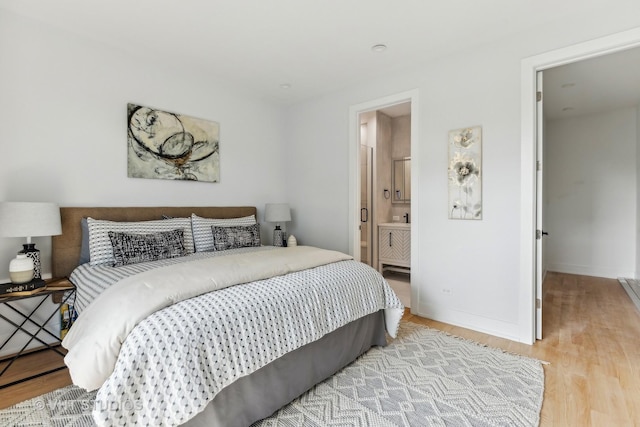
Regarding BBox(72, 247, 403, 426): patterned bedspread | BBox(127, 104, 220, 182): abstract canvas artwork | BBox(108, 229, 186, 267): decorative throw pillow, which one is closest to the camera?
BBox(72, 247, 403, 426): patterned bedspread

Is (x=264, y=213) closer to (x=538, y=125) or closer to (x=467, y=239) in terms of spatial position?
(x=467, y=239)

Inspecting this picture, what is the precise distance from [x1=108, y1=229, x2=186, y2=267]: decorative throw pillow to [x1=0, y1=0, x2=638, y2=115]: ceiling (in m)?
1.70

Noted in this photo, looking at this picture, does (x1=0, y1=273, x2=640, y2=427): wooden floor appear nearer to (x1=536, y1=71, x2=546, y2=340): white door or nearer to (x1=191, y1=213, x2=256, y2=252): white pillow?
(x1=536, y1=71, x2=546, y2=340): white door

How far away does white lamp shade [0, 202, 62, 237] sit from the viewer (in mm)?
2188

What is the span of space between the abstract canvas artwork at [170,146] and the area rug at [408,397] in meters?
2.04

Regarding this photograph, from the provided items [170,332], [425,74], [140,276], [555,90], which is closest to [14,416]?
[140,276]

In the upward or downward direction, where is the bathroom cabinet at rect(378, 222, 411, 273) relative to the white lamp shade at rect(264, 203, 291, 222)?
downward

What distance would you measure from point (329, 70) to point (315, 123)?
2.96 ft

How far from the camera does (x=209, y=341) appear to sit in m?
1.49

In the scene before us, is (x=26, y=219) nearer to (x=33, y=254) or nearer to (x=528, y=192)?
(x=33, y=254)

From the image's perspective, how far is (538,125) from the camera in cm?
275

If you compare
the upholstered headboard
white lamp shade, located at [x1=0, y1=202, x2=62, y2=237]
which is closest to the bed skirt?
white lamp shade, located at [x1=0, y1=202, x2=62, y2=237]

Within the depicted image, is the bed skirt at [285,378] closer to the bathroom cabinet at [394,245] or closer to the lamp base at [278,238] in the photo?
the lamp base at [278,238]

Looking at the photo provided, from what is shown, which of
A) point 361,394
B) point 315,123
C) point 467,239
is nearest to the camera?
point 361,394
